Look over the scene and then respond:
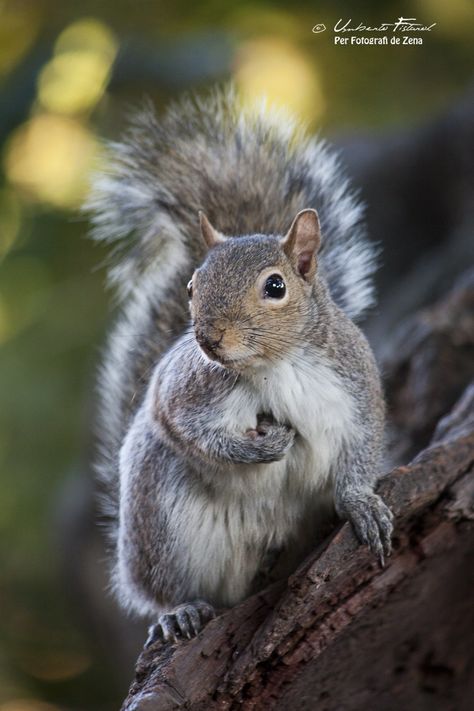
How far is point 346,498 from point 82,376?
2.06 metres

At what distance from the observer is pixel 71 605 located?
3.48m

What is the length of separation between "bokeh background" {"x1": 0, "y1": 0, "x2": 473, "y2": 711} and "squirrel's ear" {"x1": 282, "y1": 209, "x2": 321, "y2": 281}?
1.32 metres

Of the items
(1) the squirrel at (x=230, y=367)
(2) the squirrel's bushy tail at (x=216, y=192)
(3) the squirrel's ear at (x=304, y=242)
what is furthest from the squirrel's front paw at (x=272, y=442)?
→ (2) the squirrel's bushy tail at (x=216, y=192)

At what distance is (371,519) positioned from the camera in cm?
145

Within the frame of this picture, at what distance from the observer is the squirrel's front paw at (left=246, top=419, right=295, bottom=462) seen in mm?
1412

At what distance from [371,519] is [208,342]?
0.39 m

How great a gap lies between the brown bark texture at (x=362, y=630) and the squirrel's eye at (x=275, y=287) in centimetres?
37

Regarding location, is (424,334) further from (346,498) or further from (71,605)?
(71,605)

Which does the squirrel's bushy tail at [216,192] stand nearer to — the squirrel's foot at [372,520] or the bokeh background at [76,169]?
the squirrel's foot at [372,520]

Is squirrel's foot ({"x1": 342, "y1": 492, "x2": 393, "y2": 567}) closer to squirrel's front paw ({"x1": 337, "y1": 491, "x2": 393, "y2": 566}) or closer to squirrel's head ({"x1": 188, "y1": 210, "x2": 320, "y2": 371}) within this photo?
squirrel's front paw ({"x1": 337, "y1": 491, "x2": 393, "y2": 566})

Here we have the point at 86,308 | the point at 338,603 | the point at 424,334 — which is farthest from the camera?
the point at 86,308

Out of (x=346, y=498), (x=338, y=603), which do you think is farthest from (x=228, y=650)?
(x=346, y=498)

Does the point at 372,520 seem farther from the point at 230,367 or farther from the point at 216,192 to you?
the point at 216,192

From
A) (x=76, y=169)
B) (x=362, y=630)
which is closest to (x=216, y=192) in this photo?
(x=362, y=630)
